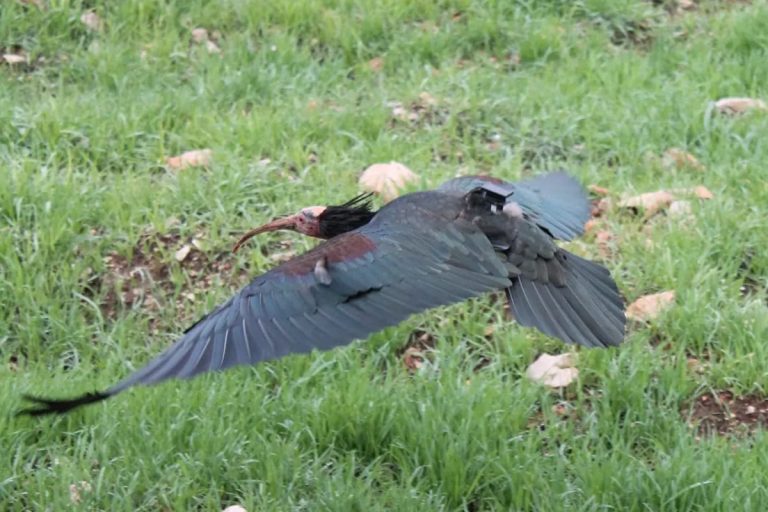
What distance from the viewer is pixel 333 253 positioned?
3.58m

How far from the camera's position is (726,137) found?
5.36 m

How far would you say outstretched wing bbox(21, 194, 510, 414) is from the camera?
128 inches

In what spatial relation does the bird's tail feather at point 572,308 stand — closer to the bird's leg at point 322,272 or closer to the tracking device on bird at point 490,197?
the tracking device on bird at point 490,197

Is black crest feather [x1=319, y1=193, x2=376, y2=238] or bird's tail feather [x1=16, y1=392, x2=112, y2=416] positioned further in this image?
black crest feather [x1=319, y1=193, x2=376, y2=238]

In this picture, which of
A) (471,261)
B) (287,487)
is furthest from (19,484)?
(471,261)

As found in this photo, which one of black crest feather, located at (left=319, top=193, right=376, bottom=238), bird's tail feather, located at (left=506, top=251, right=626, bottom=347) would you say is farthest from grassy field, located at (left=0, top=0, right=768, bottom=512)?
black crest feather, located at (left=319, top=193, right=376, bottom=238)

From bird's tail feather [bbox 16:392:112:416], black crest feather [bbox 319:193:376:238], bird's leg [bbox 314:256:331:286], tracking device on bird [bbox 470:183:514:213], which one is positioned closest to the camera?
bird's tail feather [bbox 16:392:112:416]

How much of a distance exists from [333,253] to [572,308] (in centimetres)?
73

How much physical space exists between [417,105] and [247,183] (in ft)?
3.37

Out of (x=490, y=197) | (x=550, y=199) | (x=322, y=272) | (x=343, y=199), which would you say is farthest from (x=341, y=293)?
(x=343, y=199)

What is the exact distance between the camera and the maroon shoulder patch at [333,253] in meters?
3.53

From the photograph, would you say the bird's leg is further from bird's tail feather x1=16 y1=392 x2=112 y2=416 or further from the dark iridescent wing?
bird's tail feather x1=16 y1=392 x2=112 y2=416

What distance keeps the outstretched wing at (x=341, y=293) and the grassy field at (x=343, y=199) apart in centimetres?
52

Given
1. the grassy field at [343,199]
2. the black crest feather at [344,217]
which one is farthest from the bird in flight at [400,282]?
the grassy field at [343,199]
